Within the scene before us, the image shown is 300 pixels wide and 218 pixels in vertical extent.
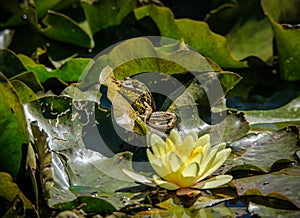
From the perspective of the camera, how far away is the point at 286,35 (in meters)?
1.33

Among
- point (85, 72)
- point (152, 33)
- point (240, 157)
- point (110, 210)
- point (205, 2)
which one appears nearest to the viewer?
point (110, 210)

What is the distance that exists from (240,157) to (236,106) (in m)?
0.25

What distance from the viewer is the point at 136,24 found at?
1466 millimetres

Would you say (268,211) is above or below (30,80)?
below

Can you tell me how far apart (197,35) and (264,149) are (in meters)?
0.38

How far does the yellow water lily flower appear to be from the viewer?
92 centimetres

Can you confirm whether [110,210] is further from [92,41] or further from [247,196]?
[92,41]

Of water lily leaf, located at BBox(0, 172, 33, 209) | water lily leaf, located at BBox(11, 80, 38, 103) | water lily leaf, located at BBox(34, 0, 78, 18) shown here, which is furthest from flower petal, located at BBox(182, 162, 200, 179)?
water lily leaf, located at BBox(34, 0, 78, 18)

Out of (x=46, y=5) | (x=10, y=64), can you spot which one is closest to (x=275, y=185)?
(x=10, y=64)

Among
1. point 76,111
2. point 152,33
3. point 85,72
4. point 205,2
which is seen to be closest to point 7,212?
point 76,111

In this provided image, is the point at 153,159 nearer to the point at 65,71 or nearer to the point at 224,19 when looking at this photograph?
the point at 65,71

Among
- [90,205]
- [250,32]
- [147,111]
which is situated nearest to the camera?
[90,205]

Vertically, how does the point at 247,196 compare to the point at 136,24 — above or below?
below

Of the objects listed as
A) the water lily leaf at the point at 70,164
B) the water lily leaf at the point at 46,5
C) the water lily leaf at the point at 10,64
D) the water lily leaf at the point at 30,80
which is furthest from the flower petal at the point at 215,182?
the water lily leaf at the point at 46,5
